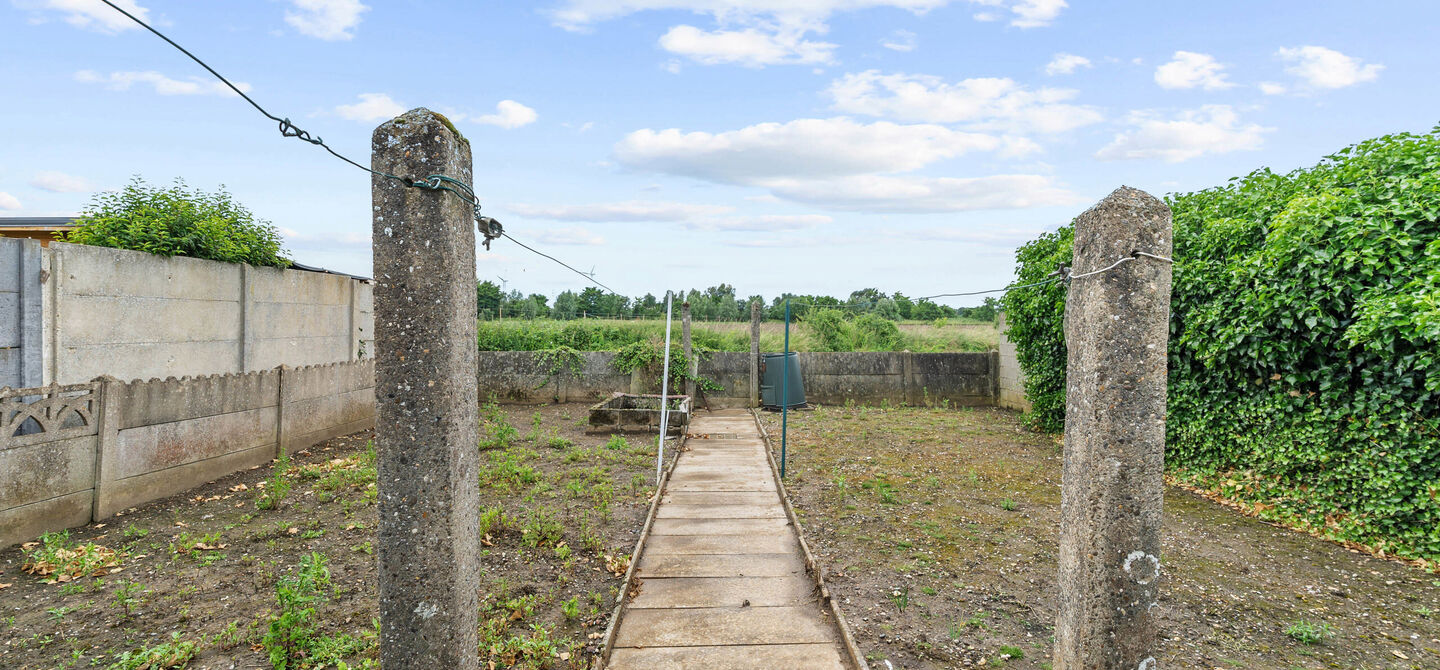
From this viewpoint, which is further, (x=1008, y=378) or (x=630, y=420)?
(x=1008, y=378)

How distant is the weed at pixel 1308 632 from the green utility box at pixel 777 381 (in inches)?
343

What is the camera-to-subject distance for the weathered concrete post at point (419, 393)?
2.03 meters

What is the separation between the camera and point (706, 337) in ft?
49.6

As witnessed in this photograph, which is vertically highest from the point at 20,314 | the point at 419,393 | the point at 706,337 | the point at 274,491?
the point at 20,314

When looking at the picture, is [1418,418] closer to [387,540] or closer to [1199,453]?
[1199,453]

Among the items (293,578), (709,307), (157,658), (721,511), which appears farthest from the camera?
(709,307)

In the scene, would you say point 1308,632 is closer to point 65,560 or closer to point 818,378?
point 65,560

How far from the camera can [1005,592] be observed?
4.02 m

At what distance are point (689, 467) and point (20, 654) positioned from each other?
17.1 feet

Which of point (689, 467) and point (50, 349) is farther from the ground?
point (50, 349)

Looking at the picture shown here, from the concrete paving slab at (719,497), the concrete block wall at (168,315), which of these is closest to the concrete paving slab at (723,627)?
the concrete paving slab at (719,497)

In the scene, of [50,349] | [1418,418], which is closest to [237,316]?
[50,349]

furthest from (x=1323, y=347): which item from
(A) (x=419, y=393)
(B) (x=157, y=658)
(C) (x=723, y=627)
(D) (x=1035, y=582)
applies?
(B) (x=157, y=658)

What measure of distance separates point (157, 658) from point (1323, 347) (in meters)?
7.60
